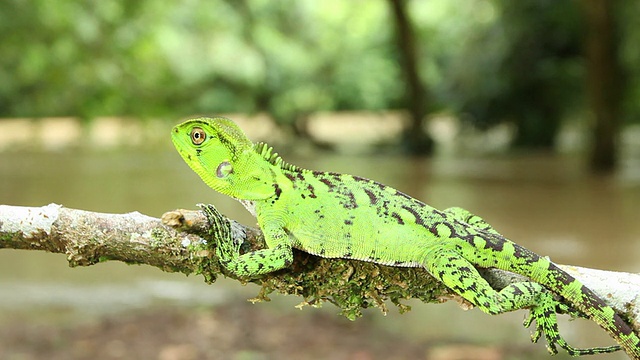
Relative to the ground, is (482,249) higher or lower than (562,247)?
lower

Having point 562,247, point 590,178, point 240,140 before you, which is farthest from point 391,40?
point 240,140

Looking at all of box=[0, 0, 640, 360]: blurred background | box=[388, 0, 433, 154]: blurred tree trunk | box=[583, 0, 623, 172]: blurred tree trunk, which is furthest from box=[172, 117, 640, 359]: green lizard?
box=[388, 0, 433, 154]: blurred tree trunk

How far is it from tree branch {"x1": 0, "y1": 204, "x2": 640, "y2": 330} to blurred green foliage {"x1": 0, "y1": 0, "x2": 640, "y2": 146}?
969 cm

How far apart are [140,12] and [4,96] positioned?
2654 mm

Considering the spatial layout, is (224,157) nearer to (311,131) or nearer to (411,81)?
(411,81)

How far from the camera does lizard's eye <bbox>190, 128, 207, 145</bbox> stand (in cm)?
188

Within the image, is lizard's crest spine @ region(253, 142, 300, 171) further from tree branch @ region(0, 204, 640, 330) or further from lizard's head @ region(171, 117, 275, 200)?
tree branch @ region(0, 204, 640, 330)

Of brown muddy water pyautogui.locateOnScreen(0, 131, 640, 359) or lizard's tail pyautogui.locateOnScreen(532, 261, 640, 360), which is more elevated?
brown muddy water pyautogui.locateOnScreen(0, 131, 640, 359)

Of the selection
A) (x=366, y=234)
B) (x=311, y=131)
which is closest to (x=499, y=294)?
(x=366, y=234)

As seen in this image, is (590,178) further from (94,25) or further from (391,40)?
(94,25)

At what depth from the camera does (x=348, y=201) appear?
1.88 m

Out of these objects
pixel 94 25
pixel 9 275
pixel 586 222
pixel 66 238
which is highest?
pixel 94 25

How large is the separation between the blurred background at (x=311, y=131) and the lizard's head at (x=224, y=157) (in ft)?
15.5

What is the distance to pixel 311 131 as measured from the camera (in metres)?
16.4
